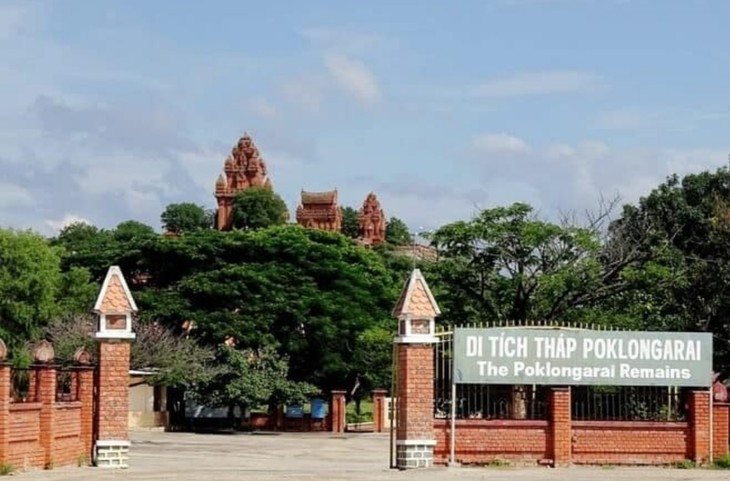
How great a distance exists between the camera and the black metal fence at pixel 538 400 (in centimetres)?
2414

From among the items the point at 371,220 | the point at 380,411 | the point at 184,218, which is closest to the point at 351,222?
the point at 371,220

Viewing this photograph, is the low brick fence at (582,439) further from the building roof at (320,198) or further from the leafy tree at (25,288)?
the building roof at (320,198)

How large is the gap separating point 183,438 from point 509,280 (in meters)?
12.9

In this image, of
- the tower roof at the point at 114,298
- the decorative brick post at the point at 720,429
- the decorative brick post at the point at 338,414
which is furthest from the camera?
the decorative brick post at the point at 338,414

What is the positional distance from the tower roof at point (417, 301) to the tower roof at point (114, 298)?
4947 millimetres

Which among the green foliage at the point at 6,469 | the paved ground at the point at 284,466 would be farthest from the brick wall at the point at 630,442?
the green foliage at the point at 6,469

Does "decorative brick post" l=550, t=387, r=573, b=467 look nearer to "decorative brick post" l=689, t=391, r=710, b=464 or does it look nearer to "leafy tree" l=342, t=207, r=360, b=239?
"decorative brick post" l=689, t=391, r=710, b=464

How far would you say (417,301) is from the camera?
23.9m

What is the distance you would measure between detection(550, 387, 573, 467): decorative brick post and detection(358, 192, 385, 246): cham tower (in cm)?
9837

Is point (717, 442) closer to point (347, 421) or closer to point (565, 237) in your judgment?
point (565, 237)

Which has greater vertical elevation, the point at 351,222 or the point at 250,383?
the point at 351,222

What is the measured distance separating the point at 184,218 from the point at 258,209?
13.9 m

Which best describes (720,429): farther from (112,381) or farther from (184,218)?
(184,218)

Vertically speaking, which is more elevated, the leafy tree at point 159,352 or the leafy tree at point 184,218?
the leafy tree at point 184,218
